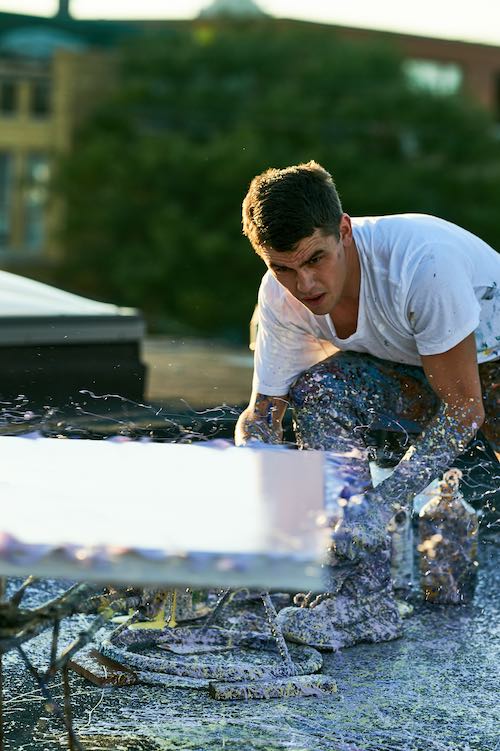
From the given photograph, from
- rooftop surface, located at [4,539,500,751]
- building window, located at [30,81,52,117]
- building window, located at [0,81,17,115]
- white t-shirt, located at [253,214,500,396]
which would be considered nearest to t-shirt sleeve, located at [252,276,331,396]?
white t-shirt, located at [253,214,500,396]

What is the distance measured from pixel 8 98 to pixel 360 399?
30503 millimetres

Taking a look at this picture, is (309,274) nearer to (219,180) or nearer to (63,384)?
(63,384)

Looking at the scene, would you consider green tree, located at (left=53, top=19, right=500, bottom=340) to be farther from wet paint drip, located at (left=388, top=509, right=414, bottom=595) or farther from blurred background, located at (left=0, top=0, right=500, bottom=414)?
wet paint drip, located at (left=388, top=509, right=414, bottom=595)

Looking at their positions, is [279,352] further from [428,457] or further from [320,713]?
[320,713]

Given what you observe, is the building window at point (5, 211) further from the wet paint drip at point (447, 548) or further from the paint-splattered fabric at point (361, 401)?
the paint-splattered fabric at point (361, 401)

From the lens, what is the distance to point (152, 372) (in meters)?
6.95

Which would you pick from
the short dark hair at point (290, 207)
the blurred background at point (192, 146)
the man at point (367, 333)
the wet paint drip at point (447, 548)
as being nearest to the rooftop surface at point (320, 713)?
the man at point (367, 333)

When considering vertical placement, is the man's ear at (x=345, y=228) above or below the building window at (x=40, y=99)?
above

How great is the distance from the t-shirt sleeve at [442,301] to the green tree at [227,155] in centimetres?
2256

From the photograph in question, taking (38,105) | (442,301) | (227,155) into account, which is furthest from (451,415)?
(38,105)

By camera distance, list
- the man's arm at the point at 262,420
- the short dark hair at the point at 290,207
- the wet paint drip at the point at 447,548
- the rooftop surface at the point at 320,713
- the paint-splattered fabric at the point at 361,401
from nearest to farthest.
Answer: the rooftop surface at the point at 320,713
the short dark hair at the point at 290,207
the man's arm at the point at 262,420
the paint-splattered fabric at the point at 361,401
the wet paint drip at the point at 447,548

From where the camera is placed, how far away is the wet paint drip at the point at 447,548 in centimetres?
328

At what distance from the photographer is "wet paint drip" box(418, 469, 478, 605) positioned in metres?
3.28

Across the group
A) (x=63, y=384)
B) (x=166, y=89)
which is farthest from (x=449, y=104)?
(x=63, y=384)
